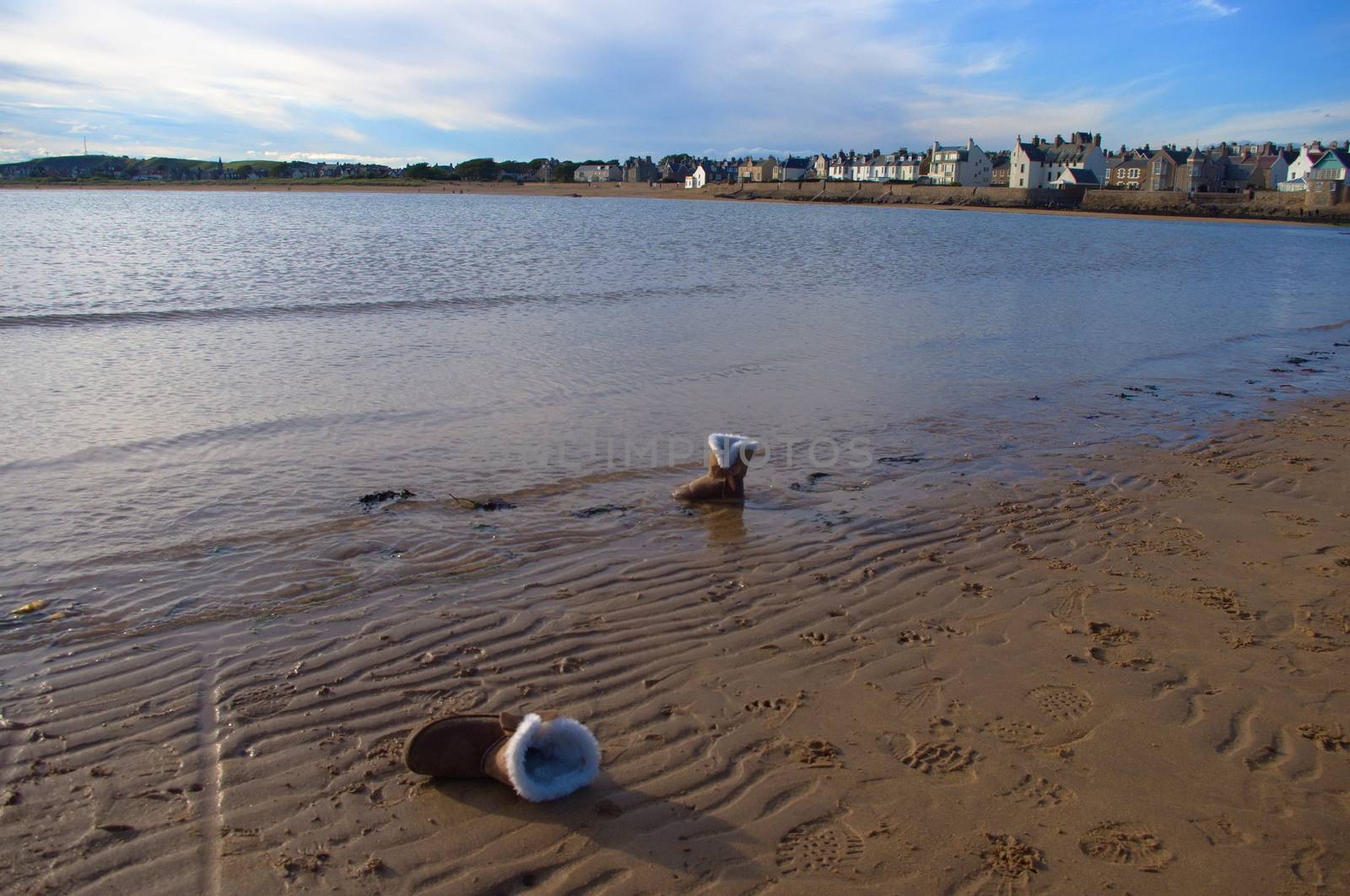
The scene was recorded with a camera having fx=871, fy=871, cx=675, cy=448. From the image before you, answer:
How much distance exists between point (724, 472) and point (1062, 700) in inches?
133

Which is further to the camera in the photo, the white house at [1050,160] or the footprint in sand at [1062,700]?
the white house at [1050,160]

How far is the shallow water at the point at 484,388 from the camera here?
6.30 metres

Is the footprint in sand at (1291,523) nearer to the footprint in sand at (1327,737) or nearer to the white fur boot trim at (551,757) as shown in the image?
the footprint in sand at (1327,737)

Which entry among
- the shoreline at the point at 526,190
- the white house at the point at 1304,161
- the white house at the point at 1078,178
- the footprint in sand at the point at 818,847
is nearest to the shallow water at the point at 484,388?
the footprint in sand at the point at 818,847

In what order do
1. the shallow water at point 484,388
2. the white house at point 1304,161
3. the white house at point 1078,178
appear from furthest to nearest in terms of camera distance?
1. the white house at point 1078,178
2. the white house at point 1304,161
3. the shallow water at point 484,388

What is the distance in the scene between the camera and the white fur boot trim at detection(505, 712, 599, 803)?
3.38 m

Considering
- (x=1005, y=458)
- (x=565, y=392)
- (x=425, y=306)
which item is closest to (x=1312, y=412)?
(x=1005, y=458)

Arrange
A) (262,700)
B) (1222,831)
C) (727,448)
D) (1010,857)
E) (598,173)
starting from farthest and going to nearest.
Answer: (598,173) < (727,448) < (262,700) < (1222,831) < (1010,857)

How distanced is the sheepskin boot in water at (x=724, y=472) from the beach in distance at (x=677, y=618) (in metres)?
0.20

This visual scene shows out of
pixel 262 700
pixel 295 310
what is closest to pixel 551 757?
pixel 262 700

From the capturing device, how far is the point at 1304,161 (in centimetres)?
9600

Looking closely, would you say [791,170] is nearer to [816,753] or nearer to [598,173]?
[598,173]

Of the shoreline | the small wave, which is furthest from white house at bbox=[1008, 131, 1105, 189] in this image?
the small wave

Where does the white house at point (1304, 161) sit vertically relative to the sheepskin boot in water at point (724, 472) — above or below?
above
